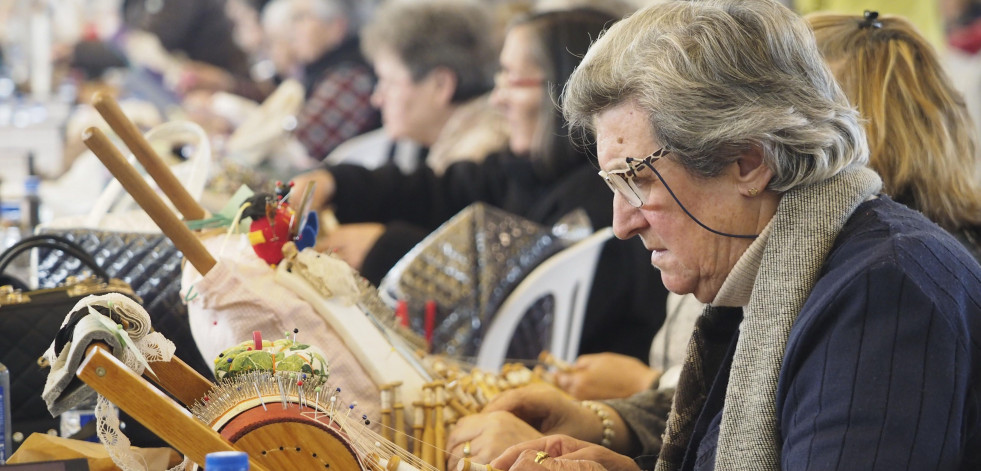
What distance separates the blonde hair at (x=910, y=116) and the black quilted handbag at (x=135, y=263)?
1.16 metres

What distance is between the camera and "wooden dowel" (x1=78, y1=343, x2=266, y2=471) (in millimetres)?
1046

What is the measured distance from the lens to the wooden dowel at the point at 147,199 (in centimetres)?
137

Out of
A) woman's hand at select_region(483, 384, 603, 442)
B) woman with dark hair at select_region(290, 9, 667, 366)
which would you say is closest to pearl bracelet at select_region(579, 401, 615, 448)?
woman's hand at select_region(483, 384, 603, 442)

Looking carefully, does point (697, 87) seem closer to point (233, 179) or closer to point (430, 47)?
point (233, 179)

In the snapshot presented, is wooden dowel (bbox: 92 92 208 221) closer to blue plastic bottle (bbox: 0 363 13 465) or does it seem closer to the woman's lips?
blue plastic bottle (bbox: 0 363 13 465)

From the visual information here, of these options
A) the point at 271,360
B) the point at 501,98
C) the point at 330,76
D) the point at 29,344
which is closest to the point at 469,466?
the point at 271,360

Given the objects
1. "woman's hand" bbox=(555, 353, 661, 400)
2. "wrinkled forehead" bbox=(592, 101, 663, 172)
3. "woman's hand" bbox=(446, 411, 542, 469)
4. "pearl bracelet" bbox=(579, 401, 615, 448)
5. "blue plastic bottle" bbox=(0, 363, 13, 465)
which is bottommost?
"woman's hand" bbox=(555, 353, 661, 400)

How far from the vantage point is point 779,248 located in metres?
1.28

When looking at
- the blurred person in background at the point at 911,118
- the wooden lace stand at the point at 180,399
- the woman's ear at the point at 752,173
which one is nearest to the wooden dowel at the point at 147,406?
the wooden lace stand at the point at 180,399

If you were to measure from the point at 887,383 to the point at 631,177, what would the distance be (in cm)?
40

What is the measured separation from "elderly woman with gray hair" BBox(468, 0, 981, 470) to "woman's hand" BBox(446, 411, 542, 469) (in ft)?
0.18

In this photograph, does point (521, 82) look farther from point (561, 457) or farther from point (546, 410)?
point (561, 457)

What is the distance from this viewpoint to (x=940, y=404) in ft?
3.60

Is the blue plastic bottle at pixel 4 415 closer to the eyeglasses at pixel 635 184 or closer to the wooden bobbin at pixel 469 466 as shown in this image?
the wooden bobbin at pixel 469 466
